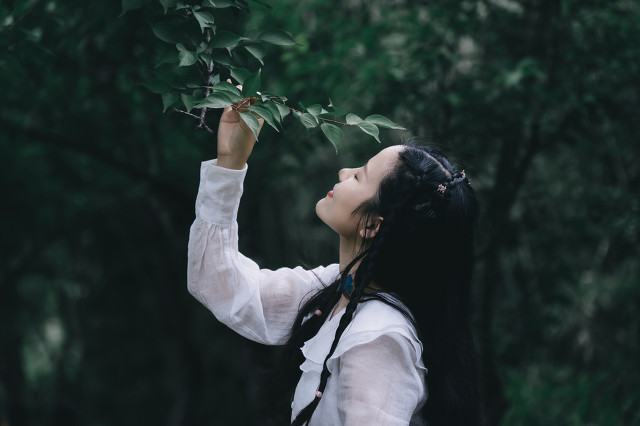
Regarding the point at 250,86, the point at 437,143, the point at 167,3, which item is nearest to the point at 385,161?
the point at 250,86

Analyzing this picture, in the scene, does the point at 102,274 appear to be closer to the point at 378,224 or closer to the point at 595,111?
the point at 595,111

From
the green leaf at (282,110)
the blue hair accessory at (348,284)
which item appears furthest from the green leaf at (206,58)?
the blue hair accessory at (348,284)

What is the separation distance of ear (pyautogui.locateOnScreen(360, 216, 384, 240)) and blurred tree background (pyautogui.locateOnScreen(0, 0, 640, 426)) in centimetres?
101

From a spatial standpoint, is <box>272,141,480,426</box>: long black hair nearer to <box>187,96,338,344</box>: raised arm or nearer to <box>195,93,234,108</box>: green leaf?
<box>187,96,338,344</box>: raised arm

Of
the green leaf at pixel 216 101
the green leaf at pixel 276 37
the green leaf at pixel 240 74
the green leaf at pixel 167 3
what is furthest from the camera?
the green leaf at pixel 276 37

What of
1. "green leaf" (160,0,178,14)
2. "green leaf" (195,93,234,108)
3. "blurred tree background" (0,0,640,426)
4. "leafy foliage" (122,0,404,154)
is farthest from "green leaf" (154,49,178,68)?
"blurred tree background" (0,0,640,426)

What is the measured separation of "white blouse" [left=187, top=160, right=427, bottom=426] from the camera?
140 cm

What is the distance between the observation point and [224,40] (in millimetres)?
1477

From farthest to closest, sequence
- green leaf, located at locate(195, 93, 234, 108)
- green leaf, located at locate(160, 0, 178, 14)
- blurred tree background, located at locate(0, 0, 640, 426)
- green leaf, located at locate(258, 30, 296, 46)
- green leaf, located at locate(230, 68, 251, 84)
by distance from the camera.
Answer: blurred tree background, located at locate(0, 0, 640, 426), green leaf, located at locate(258, 30, 296, 46), green leaf, located at locate(230, 68, 251, 84), green leaf, located at locate(160, 0, 178, 14), green leaf, located at locate(195, 93, 234, 108)

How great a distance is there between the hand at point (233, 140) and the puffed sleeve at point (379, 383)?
555 mm

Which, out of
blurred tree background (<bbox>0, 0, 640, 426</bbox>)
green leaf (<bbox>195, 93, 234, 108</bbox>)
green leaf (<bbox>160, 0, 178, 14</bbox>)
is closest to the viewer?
green leaf (<bbox>195, 93, 234, 108</bbox>)

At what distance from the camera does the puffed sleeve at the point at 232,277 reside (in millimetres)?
1569

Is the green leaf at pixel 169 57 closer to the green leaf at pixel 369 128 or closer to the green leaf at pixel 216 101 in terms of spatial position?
the green leaf at pixel 216 101

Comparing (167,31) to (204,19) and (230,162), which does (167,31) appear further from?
(230,162)
